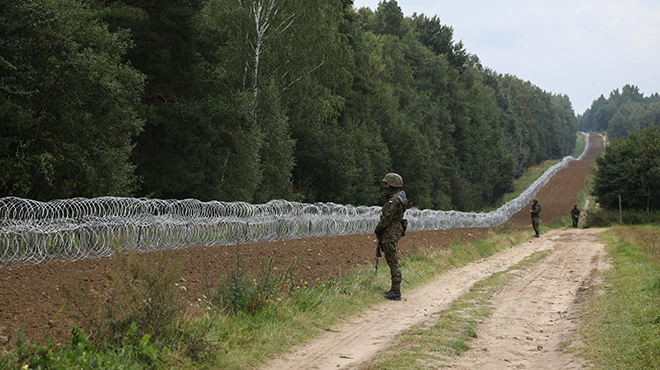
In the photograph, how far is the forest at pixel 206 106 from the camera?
15.4 meters

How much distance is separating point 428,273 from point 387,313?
4.55 metres

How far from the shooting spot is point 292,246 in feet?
45.6

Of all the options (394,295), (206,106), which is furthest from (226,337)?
(206,106)

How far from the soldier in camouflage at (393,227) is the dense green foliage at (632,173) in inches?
1370

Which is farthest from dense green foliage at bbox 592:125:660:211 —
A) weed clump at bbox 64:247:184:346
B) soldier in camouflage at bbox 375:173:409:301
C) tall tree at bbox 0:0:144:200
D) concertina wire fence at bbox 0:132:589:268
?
weed clump at bbox 64:247:184:346

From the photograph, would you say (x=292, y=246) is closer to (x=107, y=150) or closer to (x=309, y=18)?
(x=107, y=150)

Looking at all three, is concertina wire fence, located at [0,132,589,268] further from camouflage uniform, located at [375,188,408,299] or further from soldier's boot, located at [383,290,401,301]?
soldier's boot, located at [383,290,401,301]

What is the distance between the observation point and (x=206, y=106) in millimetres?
24516

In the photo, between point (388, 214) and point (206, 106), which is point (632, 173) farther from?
point (388, 214)

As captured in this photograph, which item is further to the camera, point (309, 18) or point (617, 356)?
point (309, 18)

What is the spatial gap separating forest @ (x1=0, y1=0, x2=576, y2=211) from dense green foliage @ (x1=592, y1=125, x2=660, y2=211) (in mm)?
14057

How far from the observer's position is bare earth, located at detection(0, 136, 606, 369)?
591cm

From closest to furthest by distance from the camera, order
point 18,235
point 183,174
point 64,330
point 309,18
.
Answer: point 64,330
point 18,235
point 183,174
point 309,18

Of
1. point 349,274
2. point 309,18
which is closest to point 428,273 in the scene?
point 349,274
